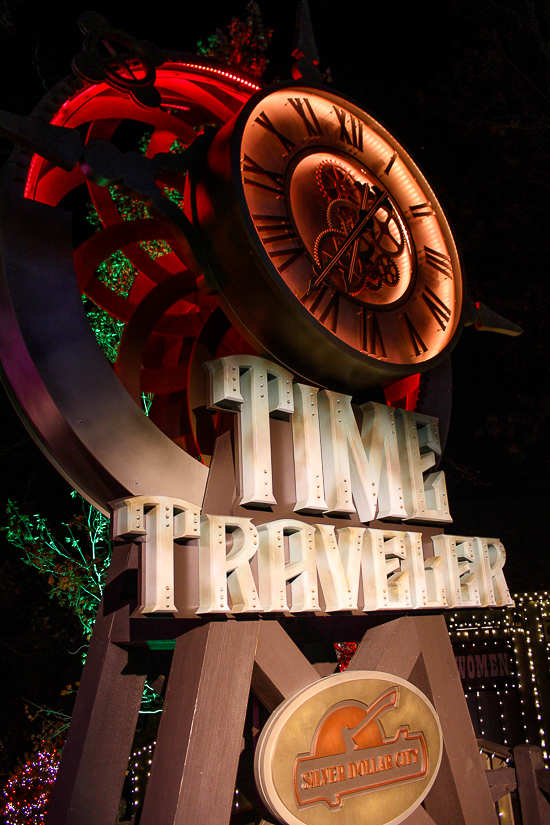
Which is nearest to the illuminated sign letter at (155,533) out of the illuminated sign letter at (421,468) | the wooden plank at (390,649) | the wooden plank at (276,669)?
the wooden plank at (276,669)

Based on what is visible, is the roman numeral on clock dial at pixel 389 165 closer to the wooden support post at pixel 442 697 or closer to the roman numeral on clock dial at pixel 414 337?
the roman numeral on clock dial at pixel 414 337

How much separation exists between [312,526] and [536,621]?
7.99 meters

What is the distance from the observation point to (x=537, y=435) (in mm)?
10828

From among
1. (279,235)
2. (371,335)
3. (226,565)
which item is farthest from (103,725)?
(279,235)

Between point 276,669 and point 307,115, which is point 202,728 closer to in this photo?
point 276,669

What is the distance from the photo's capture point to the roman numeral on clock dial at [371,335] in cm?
393

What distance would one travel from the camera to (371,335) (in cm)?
399

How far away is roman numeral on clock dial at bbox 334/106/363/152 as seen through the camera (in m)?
4.37

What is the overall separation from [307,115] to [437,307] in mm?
1553

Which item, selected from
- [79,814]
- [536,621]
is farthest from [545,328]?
[79,814]

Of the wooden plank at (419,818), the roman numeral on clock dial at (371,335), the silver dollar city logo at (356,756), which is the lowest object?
the wooden plank at (419,818)

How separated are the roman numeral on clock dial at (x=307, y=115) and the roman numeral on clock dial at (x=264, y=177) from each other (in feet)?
1.78

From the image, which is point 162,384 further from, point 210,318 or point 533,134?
point 533,134

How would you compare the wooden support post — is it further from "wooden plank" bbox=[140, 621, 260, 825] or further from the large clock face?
the large clock face
